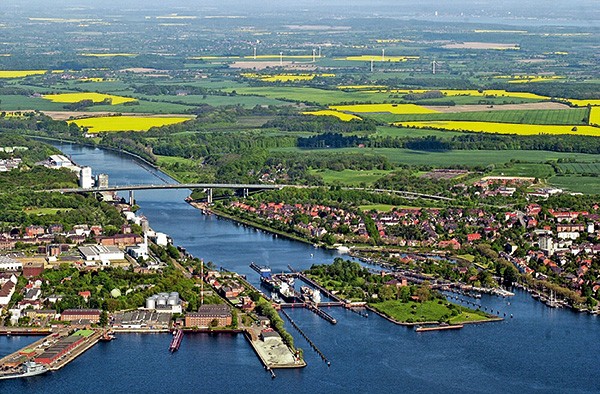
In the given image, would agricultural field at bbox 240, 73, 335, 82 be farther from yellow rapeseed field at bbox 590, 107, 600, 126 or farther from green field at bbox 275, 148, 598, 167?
green field at bbox 275, 148, 598, 167

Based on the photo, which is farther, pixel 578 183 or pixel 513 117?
pixel 513 117

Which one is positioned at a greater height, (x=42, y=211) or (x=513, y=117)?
(x=42, y=211)

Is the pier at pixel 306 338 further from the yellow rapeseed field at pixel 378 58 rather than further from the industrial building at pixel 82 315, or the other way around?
the yellow rapeseed field at pixel 378 58

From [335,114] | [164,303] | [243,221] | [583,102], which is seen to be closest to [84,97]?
[335,114]

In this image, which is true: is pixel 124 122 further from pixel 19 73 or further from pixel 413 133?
pixel 19 73

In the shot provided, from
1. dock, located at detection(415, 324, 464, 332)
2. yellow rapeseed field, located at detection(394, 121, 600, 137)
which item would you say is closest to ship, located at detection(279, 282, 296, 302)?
dock, located at detection(415, 324, 464, 332)

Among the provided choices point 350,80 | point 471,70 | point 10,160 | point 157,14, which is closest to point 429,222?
point 10,160
